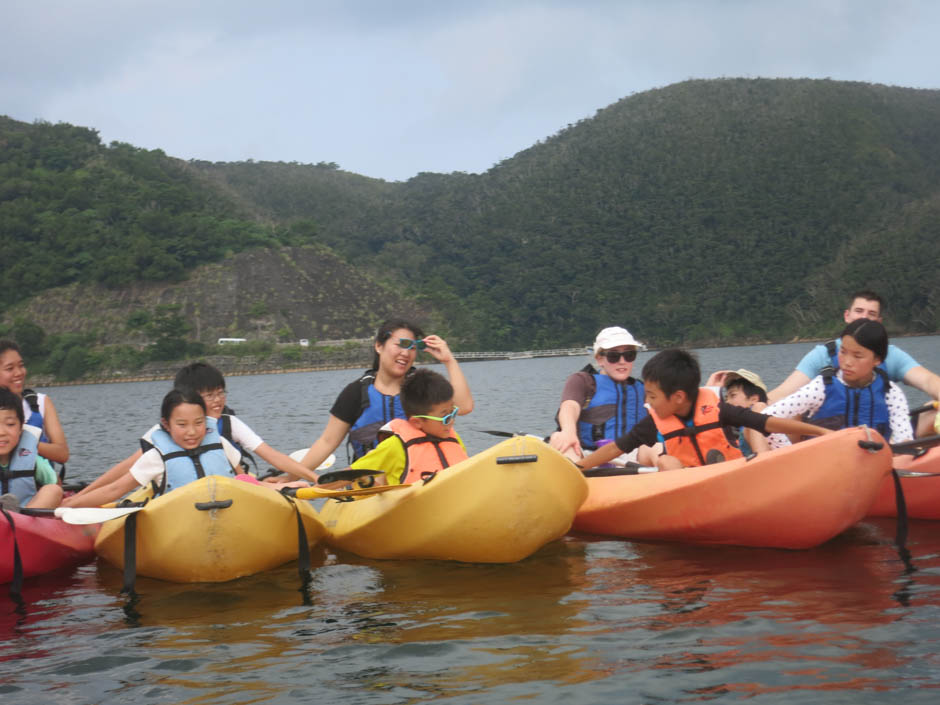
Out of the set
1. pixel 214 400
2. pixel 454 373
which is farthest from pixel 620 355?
pixel 214 400

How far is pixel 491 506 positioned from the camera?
532cm

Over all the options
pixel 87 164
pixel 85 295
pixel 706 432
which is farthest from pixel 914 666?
pixel 87 164

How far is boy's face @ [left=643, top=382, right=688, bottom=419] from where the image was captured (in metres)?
5.57

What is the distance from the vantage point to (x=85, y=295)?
8362 cm

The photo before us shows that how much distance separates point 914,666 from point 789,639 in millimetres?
525

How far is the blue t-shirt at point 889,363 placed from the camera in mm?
6754

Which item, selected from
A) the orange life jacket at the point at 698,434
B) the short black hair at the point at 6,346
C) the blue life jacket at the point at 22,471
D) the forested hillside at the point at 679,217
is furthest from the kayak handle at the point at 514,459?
the forested hillside at the point at 679,217

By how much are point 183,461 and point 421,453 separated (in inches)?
54.7

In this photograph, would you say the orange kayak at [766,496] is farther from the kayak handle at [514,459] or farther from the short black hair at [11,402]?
the short black hair at [11,402]

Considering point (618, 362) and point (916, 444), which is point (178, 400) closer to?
point (618, 362)

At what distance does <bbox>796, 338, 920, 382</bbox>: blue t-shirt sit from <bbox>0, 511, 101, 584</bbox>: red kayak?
485 centimetres

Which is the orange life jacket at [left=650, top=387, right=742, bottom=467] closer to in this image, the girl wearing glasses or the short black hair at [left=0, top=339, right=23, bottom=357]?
the girl wearing glasses

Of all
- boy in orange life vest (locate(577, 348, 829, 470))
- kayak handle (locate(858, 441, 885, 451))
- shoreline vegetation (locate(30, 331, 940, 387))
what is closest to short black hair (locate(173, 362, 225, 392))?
boy in orange life vest (locate(577, 348, 829, 470))

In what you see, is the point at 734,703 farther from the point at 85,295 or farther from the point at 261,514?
the point at 85,295
